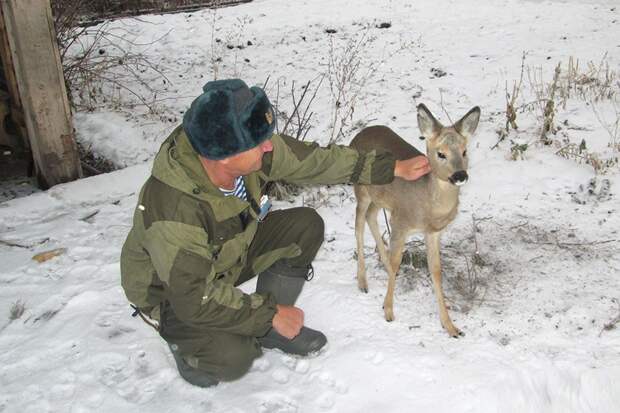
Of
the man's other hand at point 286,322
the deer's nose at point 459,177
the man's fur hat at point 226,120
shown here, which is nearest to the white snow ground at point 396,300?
the man's other hand at point 286,322

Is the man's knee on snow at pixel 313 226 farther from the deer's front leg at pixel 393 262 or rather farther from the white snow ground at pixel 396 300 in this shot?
the white snow ground at pixel 396 300

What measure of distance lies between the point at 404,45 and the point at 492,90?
1.84m

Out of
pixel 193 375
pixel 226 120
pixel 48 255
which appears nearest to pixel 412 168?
pixel 226 120

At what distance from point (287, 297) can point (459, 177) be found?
4.07 feet

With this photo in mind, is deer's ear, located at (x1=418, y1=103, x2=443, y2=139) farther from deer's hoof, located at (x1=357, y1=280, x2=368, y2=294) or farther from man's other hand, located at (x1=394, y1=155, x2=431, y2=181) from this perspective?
deer's hoof, located at (x1=357, y1=280, x2=368, y2=294)

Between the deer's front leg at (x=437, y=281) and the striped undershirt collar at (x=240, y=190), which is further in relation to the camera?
the deer's front leg at (x=437, y=281)

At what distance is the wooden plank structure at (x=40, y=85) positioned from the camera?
5.20 metres

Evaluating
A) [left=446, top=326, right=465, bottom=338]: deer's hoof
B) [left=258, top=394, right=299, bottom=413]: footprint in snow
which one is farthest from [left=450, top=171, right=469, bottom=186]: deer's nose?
[left=258, top=394, right=299, bottom=413]: footprint in snow

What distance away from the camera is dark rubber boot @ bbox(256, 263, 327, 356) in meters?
3.42

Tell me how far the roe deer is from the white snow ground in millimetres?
282

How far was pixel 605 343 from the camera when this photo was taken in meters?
3.36

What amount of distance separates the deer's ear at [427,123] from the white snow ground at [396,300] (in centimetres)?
107

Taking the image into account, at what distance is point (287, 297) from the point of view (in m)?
3.54

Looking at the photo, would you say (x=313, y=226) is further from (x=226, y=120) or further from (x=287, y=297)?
(x=226, y=120)
